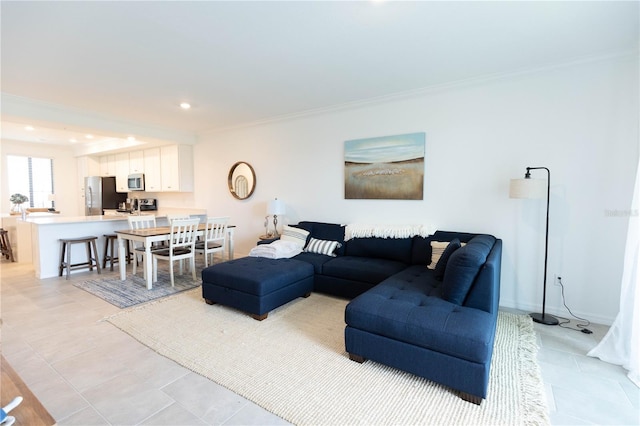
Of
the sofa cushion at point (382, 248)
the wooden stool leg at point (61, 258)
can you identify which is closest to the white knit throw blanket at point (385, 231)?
the sofa cushion at point (382, 248)

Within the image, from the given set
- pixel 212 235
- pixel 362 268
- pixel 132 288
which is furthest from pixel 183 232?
pixel 362 268

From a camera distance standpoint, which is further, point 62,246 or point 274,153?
point 274,153

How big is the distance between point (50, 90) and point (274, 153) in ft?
9.66

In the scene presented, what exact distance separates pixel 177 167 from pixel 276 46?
A: 4.27 metres

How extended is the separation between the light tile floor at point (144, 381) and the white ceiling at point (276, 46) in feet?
8.32

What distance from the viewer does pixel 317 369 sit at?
215 cm

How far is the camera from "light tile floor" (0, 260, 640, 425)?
1710mm

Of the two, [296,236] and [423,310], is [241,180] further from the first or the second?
[423,310]

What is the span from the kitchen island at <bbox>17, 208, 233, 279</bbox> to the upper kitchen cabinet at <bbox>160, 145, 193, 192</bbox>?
81cm

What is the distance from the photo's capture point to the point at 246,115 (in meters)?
4.79

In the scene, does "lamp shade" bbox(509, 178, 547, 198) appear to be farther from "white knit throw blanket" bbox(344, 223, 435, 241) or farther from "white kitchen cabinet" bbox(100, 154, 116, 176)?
"white kitchen cabinet" bbox(100, 154, 116, 176)

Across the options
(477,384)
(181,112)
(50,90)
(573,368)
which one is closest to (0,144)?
(50,90)

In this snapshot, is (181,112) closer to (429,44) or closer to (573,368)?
(429,44)

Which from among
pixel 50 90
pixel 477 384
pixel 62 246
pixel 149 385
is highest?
pixel 50 90
